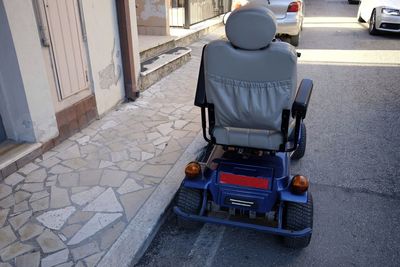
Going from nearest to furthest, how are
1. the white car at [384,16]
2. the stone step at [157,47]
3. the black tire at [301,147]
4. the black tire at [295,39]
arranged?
the black tire at [301,147] → the stone step at [157,47] → the black tire at [295,39] → the white car at [384,16]

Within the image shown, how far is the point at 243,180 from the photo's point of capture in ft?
8.44

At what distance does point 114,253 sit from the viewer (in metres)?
2.53

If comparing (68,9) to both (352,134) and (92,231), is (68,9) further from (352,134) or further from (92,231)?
(352,134)

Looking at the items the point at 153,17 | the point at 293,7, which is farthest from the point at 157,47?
the point at 293,7

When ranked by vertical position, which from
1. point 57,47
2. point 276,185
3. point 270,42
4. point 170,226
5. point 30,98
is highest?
point 270,42

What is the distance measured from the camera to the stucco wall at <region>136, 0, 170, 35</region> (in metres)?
8.16

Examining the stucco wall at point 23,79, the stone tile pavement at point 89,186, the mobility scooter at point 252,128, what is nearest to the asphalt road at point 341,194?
the mobility scooter at point 252,128

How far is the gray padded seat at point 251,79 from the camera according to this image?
93.7 inches

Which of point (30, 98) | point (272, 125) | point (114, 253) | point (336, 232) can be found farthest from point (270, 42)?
point (30, 98)

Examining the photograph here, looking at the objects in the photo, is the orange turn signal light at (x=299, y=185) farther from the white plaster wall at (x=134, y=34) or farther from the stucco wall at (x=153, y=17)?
the stucco wall at (x=153, y=17)

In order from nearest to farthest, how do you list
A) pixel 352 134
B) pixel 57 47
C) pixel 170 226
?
pixel 170 226 → pixel 57 47 → pixel 352 134

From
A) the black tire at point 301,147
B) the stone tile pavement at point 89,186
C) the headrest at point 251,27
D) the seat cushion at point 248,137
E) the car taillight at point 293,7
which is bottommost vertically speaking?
the stone tile pavement at point 89,186

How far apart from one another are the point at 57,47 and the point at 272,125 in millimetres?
2634

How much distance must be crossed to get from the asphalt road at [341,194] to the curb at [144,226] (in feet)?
0.28
